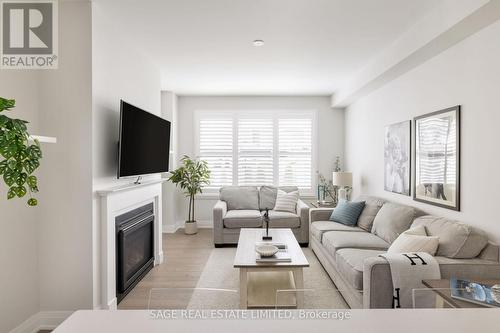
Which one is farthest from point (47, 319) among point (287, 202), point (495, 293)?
point (287, 202)

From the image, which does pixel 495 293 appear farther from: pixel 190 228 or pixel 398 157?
pixel 190 228

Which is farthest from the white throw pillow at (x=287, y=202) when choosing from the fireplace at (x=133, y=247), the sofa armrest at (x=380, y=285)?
Answer: the sofa armrest at (x=380, y=285)

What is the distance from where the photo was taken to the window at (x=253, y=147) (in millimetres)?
6430

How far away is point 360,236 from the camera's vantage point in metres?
3.63

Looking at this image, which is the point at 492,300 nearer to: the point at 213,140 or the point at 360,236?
the point at 360,236

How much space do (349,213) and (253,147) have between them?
2.69m

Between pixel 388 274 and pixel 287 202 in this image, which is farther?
pixel 287 202

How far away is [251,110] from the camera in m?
6.40

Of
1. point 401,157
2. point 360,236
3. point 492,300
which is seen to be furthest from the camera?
point 401,157

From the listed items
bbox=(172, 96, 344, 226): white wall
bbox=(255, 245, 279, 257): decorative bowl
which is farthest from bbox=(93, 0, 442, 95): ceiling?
bbox=(255, 245, 279, 257): decorative bowl

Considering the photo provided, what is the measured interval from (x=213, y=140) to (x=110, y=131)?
11.5 feet

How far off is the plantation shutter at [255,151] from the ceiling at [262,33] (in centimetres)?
154

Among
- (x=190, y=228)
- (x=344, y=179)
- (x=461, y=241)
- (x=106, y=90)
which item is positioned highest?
(x=106, y=90)

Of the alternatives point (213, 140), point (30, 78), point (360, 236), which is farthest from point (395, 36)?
point (213, 140)
